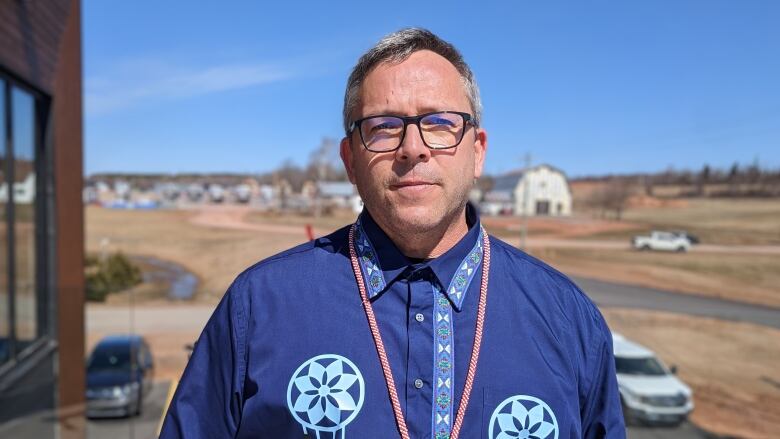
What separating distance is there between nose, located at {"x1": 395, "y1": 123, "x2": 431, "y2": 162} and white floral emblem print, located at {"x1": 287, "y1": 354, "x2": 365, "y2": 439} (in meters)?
0.45

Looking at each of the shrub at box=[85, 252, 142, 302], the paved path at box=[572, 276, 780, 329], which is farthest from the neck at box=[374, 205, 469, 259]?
the shrub at box=[85, 252, 142, 302]

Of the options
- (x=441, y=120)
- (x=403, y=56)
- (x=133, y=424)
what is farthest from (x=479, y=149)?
(x=133, y=424)

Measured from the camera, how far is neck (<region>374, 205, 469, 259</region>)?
118 centimetres

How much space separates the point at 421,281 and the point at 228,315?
44cm

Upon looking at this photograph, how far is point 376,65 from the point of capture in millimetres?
1169

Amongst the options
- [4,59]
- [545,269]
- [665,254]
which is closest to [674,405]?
[545,269]

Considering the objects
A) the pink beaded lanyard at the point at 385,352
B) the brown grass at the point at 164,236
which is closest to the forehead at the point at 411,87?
the pink beaded lanyard at the point at 385,352

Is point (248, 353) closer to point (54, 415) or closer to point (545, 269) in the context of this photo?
point (545, 269)

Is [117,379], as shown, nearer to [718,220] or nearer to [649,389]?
[649,389]

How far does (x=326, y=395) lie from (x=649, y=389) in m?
6.67

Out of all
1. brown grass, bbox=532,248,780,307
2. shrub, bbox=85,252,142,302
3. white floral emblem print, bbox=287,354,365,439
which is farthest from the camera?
brown grass, bbox=532,248,780,307

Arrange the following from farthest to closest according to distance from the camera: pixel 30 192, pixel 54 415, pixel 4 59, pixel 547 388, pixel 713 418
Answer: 1. pixel 713 418
2. pixel 54 415
3. pixel 30 192
4. pixel 4 59
5. pixel 547 388

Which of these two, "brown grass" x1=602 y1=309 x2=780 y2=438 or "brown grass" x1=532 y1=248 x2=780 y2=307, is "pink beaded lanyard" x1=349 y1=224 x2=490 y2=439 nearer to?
"brown grass" x1=602 y1=309 x2=780 y2=438

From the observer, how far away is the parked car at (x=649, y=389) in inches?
231
